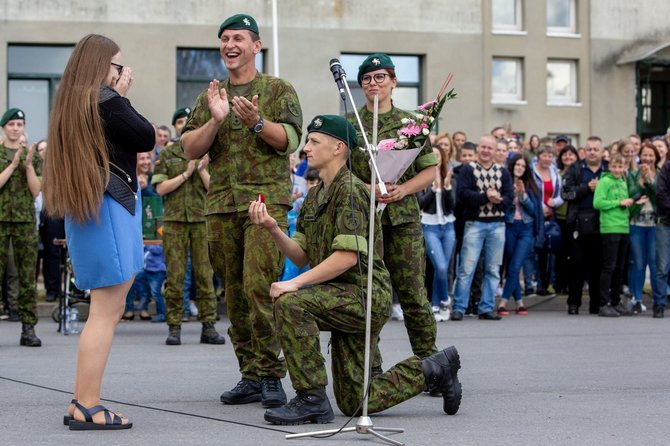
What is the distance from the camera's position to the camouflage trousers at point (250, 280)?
319 inches

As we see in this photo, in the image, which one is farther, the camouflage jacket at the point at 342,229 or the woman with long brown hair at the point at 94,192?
the camouflage jacket at the point at 342,229

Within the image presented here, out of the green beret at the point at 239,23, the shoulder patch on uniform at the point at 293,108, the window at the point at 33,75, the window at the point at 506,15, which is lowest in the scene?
the shoulder patch on uniform at the point at 293,108

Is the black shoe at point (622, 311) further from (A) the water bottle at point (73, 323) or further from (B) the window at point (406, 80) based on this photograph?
(B) the window at point (406, 80)

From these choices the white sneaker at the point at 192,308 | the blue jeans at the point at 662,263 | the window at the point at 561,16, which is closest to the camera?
the blue jeans at the point at 662,263

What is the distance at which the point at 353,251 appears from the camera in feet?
24.0

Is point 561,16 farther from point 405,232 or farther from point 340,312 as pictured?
point 340,312

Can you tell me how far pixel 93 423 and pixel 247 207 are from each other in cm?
179

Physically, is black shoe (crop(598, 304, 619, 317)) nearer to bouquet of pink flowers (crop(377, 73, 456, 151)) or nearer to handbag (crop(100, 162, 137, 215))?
bouquet of pink flowers (crop(377, 73, 456, 151))

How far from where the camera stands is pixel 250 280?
8.12 metres

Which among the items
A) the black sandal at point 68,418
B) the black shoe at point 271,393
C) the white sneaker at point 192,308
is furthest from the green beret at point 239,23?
the white sneaker at point 192,308

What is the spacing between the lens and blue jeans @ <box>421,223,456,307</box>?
15.7 m

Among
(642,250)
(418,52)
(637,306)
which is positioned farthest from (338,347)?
(418,52)

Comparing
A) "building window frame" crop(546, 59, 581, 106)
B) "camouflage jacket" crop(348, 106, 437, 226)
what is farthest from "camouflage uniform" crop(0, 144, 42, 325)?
"building window frame" crop(546, 59, 581, 106)

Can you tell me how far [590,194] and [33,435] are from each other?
442 inches
